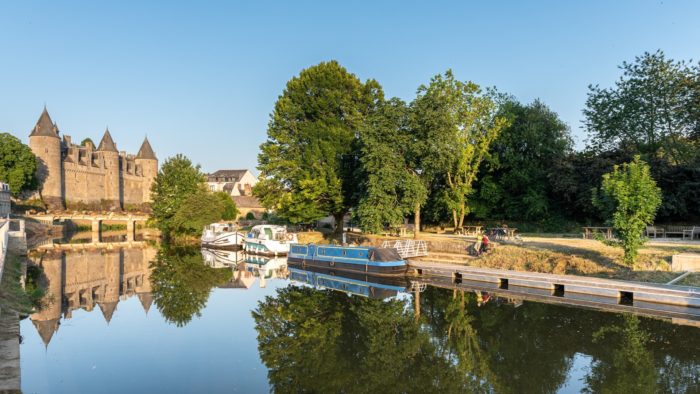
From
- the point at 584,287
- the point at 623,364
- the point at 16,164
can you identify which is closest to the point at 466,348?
the point at 623,364

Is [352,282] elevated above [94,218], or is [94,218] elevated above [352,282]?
[94,218]

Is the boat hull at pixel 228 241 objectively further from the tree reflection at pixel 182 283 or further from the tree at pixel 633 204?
the tree at pixel 633 204

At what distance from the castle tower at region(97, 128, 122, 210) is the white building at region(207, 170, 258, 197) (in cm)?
2340

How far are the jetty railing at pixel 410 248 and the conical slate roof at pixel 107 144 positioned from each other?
238 feet

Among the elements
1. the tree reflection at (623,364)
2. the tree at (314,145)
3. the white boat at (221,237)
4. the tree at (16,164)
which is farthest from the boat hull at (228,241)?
the tree at (16,164)

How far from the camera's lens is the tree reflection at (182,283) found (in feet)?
57.0

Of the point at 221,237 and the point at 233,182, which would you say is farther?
the point at 233,182

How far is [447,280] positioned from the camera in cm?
2262

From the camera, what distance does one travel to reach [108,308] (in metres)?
17.7

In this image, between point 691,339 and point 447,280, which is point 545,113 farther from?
point 691,339

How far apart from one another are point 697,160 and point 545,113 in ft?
35.9

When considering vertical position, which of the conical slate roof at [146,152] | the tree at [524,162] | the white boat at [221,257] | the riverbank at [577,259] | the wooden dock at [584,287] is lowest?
the white boat at [221,257]

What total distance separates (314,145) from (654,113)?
24.9m

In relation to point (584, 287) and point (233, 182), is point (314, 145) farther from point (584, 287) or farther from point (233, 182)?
point (233, 182)
